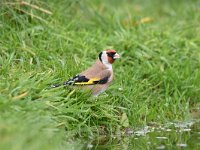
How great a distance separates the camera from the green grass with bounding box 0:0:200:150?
6.25 m

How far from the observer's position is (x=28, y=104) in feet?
20.2

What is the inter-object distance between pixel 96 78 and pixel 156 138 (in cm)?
95

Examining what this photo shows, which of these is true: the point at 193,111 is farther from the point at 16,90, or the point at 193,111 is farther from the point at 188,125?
the point at 16,90

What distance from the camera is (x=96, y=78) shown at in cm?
764

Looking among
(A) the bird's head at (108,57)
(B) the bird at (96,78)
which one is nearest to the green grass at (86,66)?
(B) the bird at (96,78)

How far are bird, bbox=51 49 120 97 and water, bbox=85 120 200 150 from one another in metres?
0.55

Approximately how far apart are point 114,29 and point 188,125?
2.46m

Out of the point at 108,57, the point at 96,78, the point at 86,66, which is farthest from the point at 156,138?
the point at 86,66

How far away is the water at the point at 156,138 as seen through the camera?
22.7ft

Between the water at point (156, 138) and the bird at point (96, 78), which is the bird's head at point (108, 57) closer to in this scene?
the bird at point (96, 78)

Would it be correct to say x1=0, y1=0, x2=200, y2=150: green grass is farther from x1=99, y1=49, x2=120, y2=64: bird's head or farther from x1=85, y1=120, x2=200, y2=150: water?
x1=99, y1=49, x2=120, y2=64: bird's head

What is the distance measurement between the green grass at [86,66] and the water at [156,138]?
124 millimetres

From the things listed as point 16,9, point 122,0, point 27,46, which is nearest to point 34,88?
point 27,46

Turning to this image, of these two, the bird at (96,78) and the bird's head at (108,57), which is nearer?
the bird at (96,78)
